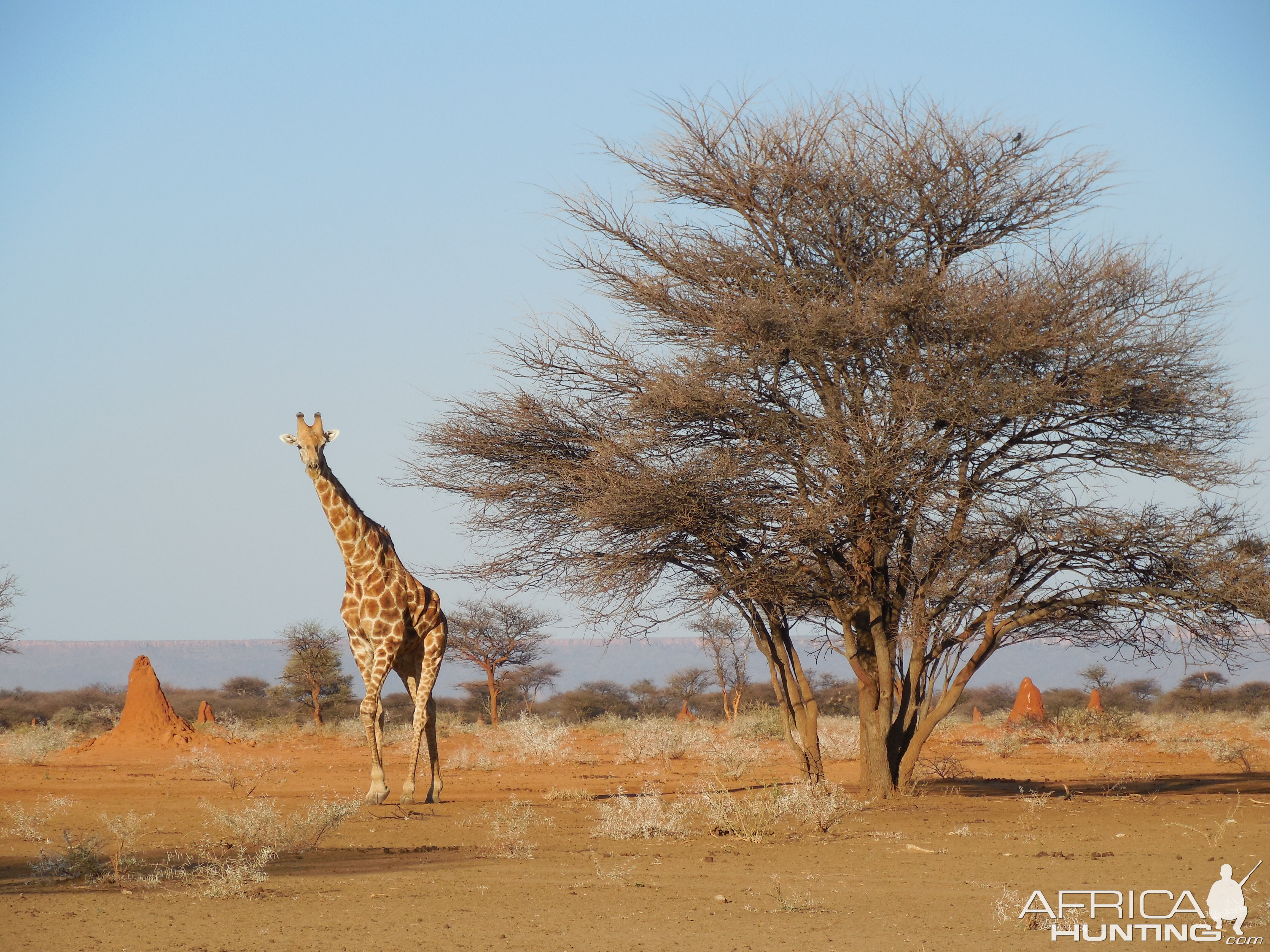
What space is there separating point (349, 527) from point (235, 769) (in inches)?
240

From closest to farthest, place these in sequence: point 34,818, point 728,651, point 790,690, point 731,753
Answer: point 34,818 < point 790,690 < point 731,753 < point 728,651

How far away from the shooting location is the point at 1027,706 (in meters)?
33.9

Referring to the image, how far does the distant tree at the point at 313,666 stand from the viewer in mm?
37750

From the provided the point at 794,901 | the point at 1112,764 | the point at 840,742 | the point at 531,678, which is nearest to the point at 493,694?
the point at 840,742

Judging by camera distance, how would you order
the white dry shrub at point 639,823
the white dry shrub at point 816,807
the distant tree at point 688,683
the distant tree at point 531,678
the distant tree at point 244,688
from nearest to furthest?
A: the white dry shrub at point 639,823, the white dry shrub at point 816,807, the distant tree at point 531,678, the distant tree at point 688,683, the distant tree at point 244,688

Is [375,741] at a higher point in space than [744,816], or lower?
higher

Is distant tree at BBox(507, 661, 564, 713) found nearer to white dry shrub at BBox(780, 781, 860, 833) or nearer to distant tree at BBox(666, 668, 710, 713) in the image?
distant tree at BBox(666, 668, 710, 713)

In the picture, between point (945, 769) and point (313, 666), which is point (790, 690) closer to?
point (945, 769)

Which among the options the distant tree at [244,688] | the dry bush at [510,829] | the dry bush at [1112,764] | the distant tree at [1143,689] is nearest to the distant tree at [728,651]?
the dry bush at [510,829]

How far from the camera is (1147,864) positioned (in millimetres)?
8656

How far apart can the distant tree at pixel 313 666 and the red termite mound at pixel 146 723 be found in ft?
33.1

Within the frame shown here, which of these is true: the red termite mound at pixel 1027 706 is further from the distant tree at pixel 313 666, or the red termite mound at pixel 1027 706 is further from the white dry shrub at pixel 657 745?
the distant tree at pixel 313 666

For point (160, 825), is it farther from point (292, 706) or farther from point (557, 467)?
point (292, 706)

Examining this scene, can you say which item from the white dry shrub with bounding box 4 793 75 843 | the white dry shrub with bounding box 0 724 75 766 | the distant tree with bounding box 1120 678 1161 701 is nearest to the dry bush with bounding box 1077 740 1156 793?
the white dry shrub with bounding box 4 793 75 843
